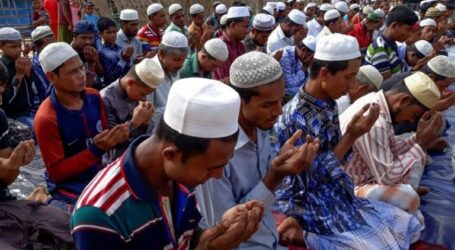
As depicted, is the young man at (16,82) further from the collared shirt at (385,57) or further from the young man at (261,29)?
Answer: the collared shirt at (385,57)

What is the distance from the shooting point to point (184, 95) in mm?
1350

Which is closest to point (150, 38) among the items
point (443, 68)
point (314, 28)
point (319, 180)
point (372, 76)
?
point (314, 28)

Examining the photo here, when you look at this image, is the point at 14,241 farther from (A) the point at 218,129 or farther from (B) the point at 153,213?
(A) the point at 218,129

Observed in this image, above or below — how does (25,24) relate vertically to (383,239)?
below

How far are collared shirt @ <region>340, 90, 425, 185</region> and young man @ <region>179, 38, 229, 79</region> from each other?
1971 mm

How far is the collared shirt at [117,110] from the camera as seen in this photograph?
3166mm

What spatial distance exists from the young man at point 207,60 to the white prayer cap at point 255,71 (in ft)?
8.20

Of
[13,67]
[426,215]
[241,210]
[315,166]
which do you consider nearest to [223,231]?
[241,210]

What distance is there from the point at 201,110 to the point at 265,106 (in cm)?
76

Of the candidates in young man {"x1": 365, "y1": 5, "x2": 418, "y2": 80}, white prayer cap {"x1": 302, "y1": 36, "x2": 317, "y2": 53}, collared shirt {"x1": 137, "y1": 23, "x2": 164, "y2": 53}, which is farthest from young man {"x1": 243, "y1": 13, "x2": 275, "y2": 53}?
collared shirt {"x1": 137, "y1": 23, "x2": 164, "y2": 53}

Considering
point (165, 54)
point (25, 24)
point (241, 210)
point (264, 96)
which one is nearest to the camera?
point (241, 210)

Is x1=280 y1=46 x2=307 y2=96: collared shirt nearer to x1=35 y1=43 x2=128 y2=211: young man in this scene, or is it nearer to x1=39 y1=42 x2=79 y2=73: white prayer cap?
x1=35 y1=43 x2=128 y2=211: young man

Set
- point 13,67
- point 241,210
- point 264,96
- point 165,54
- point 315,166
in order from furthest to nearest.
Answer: point 13,67
point 165,54
point 315,166
point 264,96
point 241,210

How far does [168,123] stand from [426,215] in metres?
2.38
